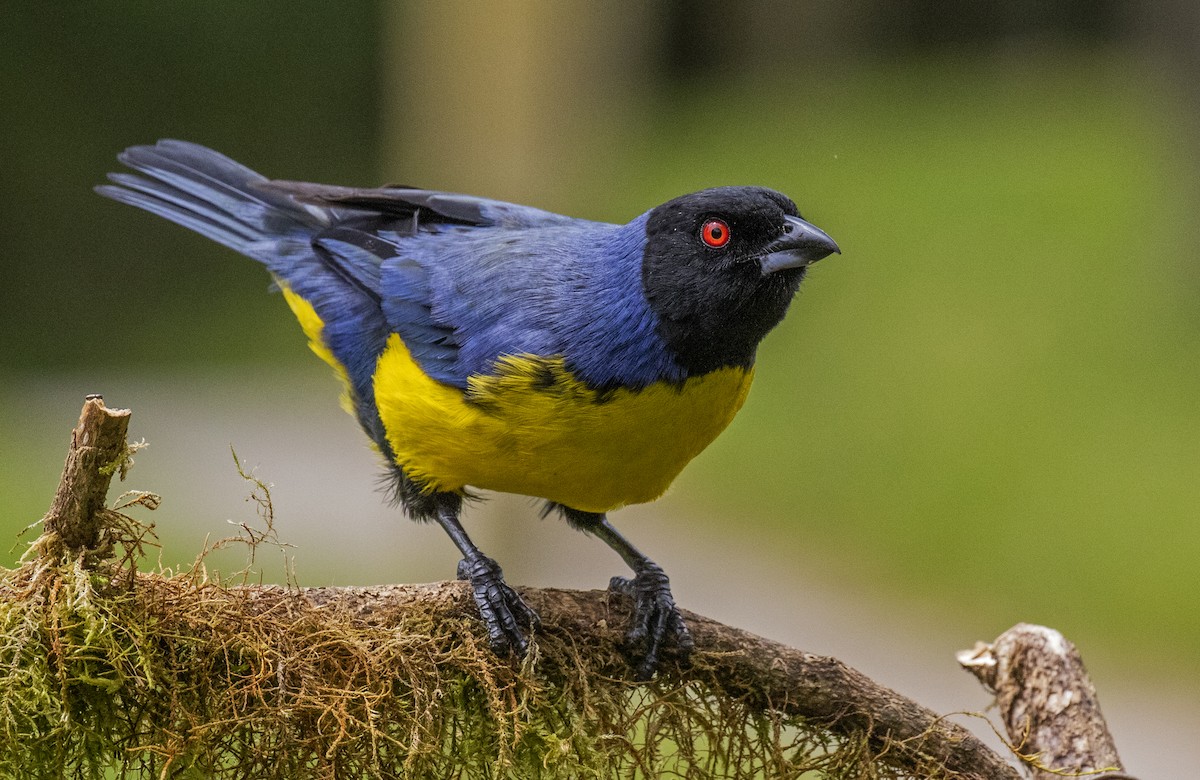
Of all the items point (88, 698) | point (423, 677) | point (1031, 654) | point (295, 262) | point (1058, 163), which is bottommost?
point (88, 698)

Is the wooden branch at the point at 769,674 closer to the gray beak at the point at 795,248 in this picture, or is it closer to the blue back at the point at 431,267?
the blue back at the point at 431,267

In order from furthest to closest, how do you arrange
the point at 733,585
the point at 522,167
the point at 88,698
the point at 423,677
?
the point at 733,585
the point at 522,167
the point at 423,677
the point at 88,698

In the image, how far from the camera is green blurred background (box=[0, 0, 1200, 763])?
378 inches

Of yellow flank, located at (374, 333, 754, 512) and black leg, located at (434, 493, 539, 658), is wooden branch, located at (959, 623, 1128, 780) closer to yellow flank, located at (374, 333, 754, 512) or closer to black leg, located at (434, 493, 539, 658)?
yellow flank, located at (374, 333, 754, 512)

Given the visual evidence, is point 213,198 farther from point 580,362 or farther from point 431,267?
point 580,362

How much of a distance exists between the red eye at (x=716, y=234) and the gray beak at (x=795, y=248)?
12cm

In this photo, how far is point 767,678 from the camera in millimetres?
3400

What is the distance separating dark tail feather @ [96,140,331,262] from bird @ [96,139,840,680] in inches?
30.7

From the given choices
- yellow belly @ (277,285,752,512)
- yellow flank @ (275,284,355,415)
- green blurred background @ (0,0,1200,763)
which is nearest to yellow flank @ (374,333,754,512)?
yellow belly @ (277,285,752,512)

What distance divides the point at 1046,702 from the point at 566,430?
138 centimetres

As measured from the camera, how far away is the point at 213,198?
5.36 metres

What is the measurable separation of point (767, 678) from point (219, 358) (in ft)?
37.6

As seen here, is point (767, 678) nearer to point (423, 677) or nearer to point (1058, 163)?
point (423, 677)

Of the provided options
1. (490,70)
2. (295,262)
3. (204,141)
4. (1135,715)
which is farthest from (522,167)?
(204,141)
